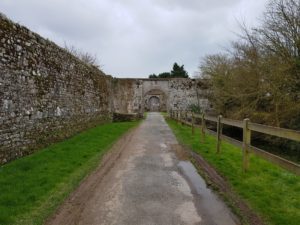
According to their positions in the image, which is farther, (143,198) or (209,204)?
(143,198)

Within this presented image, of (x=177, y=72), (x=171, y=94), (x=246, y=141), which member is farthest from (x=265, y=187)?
(x=177, y=72)

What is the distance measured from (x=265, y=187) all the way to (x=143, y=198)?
2.18 metres

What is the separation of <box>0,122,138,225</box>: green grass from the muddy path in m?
0.23

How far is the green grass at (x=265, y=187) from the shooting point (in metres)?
4.40

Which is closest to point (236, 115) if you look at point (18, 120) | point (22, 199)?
point (18, 120)

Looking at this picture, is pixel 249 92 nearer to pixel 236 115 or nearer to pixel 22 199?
pixel 236 115

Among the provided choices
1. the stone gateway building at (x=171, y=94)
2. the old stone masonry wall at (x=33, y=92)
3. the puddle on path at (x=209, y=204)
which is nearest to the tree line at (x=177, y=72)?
the stone gateway building at (x=171, y=94)

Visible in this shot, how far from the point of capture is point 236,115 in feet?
54.9

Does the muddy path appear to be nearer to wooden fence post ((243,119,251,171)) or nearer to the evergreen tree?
wooden fence post ((243,119,251,171))

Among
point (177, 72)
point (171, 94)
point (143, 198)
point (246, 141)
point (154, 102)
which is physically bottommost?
point (143, 198)

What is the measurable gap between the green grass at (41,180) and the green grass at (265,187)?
9.33 feet

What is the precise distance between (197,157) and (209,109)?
21.4 meters

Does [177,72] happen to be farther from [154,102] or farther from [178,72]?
[154,102]

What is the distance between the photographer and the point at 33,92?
9.09m
